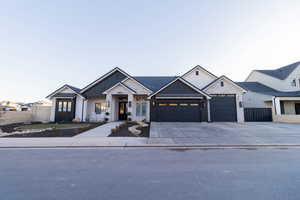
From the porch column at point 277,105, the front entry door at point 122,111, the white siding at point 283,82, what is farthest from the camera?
the white siding at point 283,82

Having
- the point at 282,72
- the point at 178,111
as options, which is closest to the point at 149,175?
the point at 178,111

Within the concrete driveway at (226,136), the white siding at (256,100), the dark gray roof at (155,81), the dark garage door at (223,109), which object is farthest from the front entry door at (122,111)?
the white siding at (256,100)

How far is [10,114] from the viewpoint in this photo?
47.9 feet

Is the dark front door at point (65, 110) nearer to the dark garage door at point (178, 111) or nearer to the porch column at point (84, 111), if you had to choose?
the porch column at point (84, 111)

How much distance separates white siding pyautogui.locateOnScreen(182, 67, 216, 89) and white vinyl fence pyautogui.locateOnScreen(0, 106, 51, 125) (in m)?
20.6

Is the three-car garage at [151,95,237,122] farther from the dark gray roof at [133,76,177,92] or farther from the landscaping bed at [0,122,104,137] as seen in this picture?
the landscaping bed at [0,122,104,137]

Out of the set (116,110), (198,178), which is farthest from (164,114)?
(198,178)

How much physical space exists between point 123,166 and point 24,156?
4174mm

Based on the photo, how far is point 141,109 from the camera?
16.8m

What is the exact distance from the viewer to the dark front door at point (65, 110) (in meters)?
17.0

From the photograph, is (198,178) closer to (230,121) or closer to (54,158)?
(54,158)

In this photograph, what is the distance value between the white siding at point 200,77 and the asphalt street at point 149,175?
1426cm

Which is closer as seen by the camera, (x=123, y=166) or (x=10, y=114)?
(x=123, y=166)

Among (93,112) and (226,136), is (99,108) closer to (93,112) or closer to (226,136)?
(93,112)
